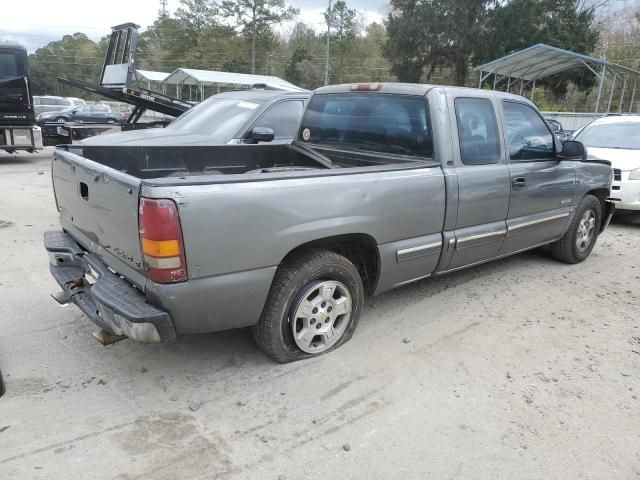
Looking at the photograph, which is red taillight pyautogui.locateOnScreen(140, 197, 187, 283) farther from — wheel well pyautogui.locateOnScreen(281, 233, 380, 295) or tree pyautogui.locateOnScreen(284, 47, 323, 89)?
tree pyautogui.locateOnScreen(284, 47, 323, 89)

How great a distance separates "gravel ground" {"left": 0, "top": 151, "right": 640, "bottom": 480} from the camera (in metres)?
2.51

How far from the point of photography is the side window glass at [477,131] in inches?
159

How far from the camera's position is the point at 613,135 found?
8.62 metres

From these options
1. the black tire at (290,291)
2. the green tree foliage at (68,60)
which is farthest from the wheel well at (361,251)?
the green tree foliage at (68,60)

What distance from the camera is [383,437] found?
2699mm

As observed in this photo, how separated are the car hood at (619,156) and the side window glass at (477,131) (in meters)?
4.03

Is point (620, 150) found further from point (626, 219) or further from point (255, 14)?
point (255, 14)

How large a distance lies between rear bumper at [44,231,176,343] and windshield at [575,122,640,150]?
323 inches

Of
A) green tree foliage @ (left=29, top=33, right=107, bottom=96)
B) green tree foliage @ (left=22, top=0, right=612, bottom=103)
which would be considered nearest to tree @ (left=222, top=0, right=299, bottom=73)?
green tree foliage @ (left=22, top=0, right=612, bottom=103)

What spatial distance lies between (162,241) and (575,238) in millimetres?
4700

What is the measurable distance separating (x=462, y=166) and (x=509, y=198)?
72cm

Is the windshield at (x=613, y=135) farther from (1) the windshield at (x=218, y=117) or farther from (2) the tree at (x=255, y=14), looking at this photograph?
(2) the tree at (x=255, y=14)

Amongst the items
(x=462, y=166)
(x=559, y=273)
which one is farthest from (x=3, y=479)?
(x=559, y=273)

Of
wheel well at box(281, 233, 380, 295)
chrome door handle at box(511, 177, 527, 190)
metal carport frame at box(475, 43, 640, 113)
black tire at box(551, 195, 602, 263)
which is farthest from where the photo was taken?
metal carport frame at box(475, 43, 640, 113)
